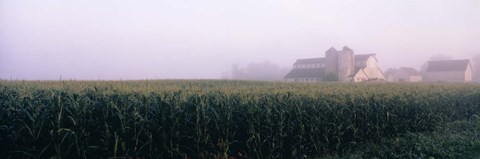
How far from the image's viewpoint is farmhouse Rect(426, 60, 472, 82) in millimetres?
79188

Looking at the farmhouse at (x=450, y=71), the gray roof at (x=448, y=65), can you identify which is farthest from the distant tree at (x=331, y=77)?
the gray roof at (x=448, y=65)

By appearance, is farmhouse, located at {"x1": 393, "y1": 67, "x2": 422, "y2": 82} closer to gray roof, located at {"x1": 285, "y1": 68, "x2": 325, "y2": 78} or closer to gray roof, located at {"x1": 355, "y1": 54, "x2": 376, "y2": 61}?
gray roof, located at {"x1": 355, "y1": 54, "x2": 376, "y2": 61}

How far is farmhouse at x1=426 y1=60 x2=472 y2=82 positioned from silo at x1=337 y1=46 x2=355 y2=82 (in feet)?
60.1

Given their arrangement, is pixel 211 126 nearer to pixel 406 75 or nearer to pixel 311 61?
pixel 311 61

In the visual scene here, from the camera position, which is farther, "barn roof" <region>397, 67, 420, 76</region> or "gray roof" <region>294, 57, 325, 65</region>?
"barn roof" <region>397, 67, 420, 76</region>

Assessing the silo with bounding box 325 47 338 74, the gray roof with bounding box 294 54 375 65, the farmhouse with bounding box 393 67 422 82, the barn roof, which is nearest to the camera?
the silo with bounding box 325 47 338 74

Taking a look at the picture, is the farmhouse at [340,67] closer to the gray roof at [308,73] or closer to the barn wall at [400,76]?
the gray roof at [308,73]

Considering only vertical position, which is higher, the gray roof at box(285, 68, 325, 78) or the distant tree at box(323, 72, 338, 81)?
the gray roof at box(285, 68, 325, 78)

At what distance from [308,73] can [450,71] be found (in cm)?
3047

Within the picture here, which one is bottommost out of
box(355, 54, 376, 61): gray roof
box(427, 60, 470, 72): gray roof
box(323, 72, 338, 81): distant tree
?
box(323, 72, 338, 81): distant tree

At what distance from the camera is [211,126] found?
7.62m

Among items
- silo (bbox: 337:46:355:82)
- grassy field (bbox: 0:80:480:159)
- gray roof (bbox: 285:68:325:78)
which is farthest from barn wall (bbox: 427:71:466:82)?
grassy field (bbox: 0:80:480:159)

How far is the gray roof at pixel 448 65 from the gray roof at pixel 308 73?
26.2m

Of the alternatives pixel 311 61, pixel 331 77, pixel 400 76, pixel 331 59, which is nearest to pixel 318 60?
pixel 311 61
